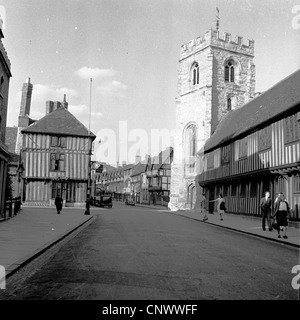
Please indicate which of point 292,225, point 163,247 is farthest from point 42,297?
point 292,225

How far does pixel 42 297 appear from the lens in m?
4.78

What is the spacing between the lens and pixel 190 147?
41.8m

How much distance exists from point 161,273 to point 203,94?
35.8 m

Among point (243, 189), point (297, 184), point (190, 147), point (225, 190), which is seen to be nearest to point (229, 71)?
point (190, 147)

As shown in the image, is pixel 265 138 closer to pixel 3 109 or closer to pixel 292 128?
pixel 292 128

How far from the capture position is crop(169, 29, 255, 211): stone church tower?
4009cm

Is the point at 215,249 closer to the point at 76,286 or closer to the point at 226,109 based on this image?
the point at 76,286

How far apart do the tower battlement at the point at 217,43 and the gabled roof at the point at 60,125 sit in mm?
14969

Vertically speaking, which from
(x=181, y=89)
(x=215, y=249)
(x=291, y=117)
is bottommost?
(x=215, y=249)

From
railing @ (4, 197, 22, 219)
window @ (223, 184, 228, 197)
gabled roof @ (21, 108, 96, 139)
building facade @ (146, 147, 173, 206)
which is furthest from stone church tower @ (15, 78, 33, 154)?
window @ (223, 184, 228, 197)

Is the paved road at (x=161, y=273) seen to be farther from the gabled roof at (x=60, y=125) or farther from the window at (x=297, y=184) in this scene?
the gabled roof at (x=60, y=125)

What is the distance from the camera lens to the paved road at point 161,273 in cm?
498

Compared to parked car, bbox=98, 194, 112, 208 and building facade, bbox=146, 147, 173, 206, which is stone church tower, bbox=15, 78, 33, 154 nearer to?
parked car, bbox=98, 194, 112, 208
